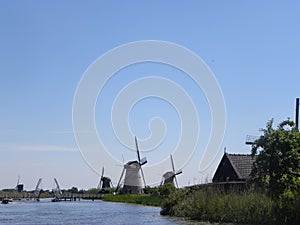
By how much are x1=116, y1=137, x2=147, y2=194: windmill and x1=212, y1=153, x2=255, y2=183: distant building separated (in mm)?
55152

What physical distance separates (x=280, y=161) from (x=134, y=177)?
8533cm

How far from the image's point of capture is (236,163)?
5159 centimetres

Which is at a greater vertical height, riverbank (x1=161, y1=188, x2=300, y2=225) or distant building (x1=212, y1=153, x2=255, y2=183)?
distant building (x1=212, y1=153, x2=255, y2=183)

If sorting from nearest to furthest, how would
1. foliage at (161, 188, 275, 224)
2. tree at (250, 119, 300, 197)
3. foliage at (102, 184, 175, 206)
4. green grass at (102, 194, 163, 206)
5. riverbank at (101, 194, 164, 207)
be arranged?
1. tree at (250, 119, 300, 197)
2. foliage at (161, 188, 275, 224)
3. foliage at (102, 184, 175, 206)
4. riverbank at (101, 194, 164, 207)
5. green grass at (102, 194, 163, 206)

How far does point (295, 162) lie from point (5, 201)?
296 ft

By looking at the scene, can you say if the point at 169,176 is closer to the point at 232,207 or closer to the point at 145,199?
the point at 145,199

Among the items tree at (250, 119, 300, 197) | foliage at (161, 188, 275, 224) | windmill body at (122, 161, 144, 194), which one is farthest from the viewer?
windmill body at (122, 161, 144, 194)

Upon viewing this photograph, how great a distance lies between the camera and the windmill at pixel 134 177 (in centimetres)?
10788

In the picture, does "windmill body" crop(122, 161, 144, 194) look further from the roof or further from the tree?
the tree

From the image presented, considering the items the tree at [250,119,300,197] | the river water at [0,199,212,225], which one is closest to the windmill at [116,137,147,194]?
the river water at [0,199,212,225]

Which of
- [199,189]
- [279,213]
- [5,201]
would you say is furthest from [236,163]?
[5,201]

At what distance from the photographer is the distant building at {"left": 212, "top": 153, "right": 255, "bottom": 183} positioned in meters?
50.2

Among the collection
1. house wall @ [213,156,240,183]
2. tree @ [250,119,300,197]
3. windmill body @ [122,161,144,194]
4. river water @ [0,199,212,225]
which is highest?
windmill body @ [122,161,144,194]

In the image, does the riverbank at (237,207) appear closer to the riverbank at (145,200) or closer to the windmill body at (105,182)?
the riverbank at (145,200)
